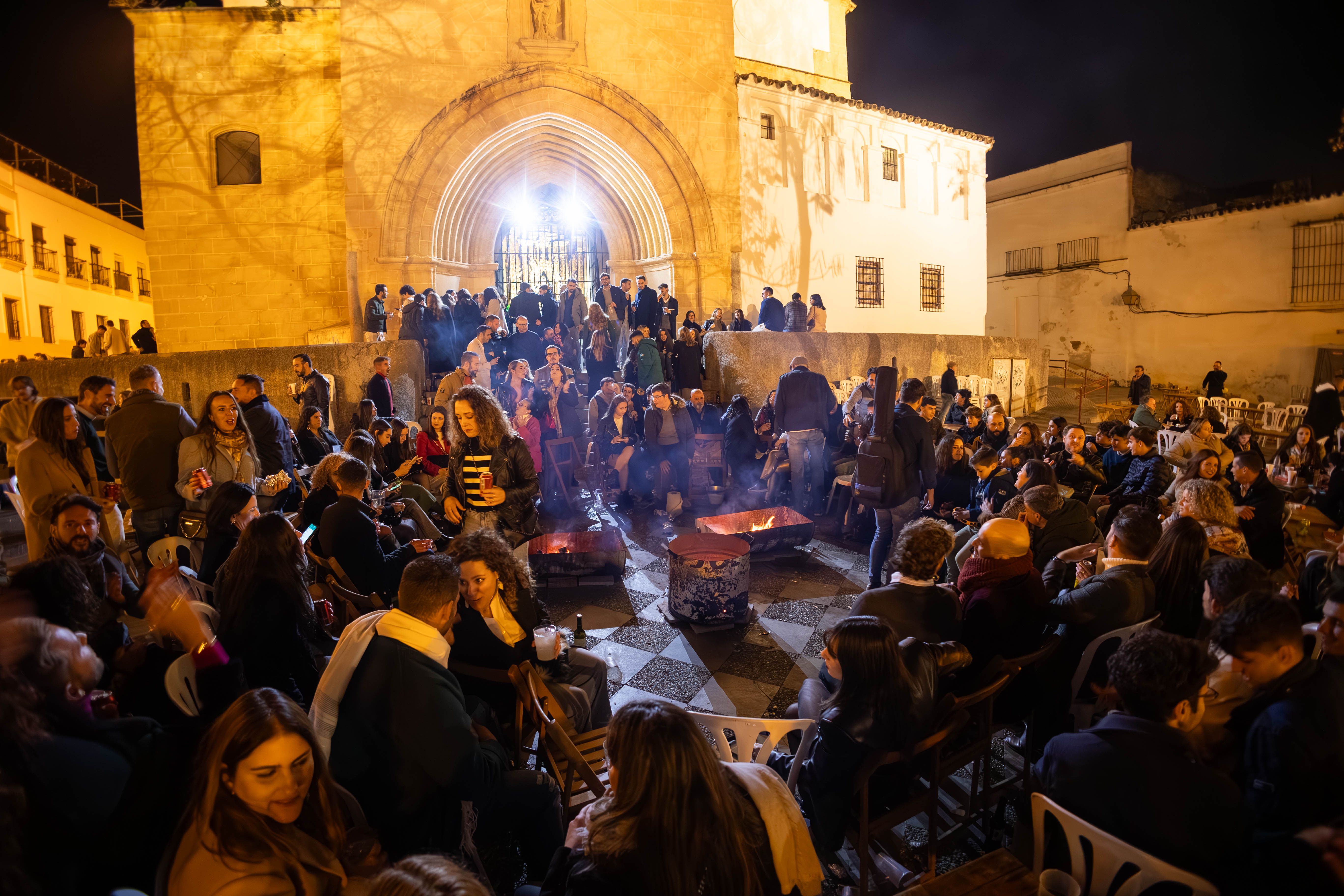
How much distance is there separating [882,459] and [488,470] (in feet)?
10.0

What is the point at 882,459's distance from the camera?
17.4 feet

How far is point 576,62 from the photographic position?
13117mm

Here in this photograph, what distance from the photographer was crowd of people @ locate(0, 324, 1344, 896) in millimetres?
1587

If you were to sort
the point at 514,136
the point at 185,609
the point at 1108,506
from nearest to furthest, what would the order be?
1. the point at 185,609
2. the point at 1108,506
3. the point at 514,136

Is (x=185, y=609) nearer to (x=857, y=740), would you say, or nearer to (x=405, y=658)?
(x=405, y=658)

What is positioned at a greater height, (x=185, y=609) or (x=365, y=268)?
(x=365, y=268)

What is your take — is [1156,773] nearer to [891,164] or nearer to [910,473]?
[910,473]

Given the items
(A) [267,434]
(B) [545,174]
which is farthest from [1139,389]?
(A) [267,434]

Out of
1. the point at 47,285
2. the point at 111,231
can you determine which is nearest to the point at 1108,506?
the point at 47,285

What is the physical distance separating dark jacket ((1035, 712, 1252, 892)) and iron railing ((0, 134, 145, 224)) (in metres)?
23.2

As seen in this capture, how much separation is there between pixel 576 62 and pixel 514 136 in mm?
1887

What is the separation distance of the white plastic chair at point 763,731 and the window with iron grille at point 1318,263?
21.7 meters

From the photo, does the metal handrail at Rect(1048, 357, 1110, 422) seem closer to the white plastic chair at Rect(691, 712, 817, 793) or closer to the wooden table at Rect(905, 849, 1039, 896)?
the white plastic chair at Rect(691, 712, 817, 793)

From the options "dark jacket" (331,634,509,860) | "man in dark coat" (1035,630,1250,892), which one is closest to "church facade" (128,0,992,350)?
"dark jacket" (331,634,509,860)
